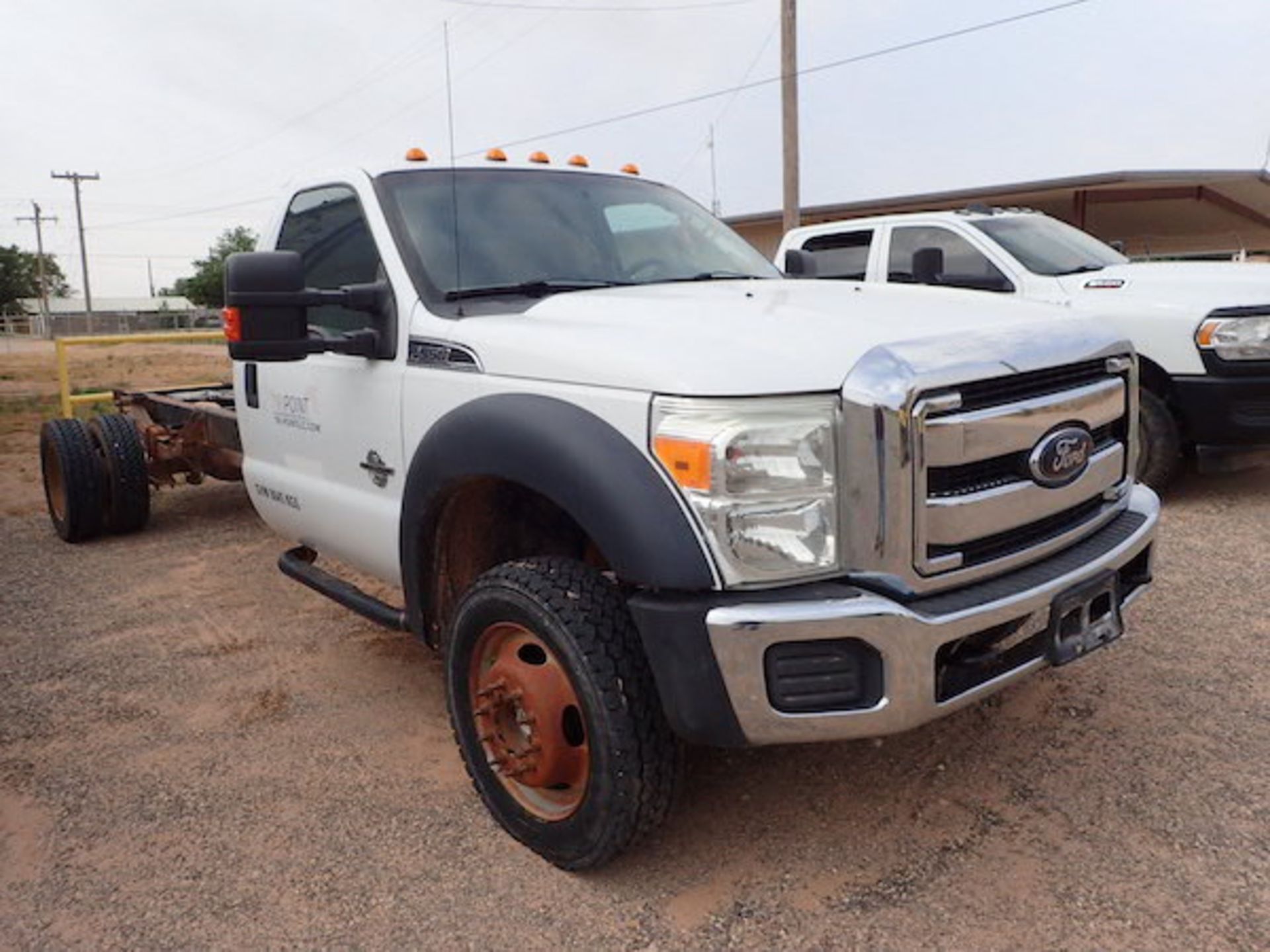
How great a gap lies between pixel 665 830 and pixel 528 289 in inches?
66.6

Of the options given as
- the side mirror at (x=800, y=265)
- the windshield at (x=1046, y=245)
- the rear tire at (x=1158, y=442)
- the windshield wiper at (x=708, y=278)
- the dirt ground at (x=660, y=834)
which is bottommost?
the dirt ground at (x=660, y=834)

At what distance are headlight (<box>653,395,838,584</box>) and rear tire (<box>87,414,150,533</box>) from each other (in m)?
5.22

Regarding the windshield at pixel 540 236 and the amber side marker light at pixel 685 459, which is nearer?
the amber side marker light at pixel 685 459

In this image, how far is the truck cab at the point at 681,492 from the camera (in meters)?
2.23

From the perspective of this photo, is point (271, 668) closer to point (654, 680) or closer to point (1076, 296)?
point (654, 680)

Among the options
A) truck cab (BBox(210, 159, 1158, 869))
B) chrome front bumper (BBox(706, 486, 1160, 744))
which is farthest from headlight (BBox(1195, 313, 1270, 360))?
chrome front bumper (BBox(706, 486, 1160, 744))

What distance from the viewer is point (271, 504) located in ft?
13.7

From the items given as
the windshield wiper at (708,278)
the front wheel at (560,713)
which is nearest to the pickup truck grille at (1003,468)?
the front wheel at (560,713)

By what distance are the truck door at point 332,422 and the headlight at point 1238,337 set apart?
482 centimetres

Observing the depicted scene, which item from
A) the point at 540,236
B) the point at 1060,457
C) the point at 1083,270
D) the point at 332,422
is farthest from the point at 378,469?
the point at 1083,270

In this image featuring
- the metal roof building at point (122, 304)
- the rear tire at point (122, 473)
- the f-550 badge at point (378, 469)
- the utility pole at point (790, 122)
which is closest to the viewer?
the f-550 badge at point (378, 469)

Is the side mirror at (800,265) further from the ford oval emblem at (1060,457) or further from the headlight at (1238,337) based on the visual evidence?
the headlight at (1238,337)

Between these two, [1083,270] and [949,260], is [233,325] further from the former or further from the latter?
[1083,270]

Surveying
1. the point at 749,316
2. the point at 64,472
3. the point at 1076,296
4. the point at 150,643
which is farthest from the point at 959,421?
the point at 64,472
